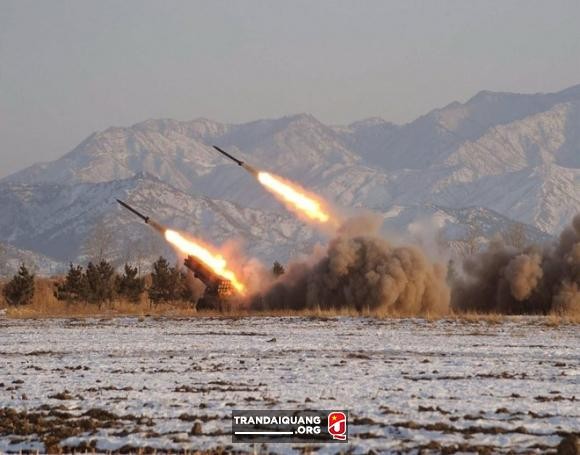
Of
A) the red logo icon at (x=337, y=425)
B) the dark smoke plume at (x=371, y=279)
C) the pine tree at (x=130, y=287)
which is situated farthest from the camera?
the pine tree at (x=130, y=287)

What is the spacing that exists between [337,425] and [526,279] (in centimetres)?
3599

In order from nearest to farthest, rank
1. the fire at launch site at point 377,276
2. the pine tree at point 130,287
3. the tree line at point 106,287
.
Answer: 1. the fire at launch site at point 377,276
2. the tree line at point 106,287
3. the pine tree at point 130,287

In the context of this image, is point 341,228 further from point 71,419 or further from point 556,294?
point 71,419

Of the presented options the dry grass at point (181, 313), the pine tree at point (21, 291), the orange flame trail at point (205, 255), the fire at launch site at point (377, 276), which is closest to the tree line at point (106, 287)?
the pine tree at point (21, 291)

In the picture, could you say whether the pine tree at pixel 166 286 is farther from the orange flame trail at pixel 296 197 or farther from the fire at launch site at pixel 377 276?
the orange flame trail at pixel 296 197

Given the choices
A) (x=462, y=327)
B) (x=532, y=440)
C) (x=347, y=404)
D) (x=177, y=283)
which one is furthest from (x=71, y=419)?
(x=177, y=283)

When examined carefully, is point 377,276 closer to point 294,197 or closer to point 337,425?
point 294,197

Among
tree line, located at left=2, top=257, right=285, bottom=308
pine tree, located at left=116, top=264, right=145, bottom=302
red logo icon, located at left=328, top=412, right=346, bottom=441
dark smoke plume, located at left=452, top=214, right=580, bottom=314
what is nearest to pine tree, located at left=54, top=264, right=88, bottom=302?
tree line, located at left=2, top=257, right=285, bottom=308

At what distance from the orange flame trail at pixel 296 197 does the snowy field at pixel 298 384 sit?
1320cm

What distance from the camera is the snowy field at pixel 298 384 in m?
19.2

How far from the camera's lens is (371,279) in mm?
54000

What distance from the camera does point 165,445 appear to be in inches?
727

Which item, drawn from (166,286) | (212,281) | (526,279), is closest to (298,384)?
(526,279)

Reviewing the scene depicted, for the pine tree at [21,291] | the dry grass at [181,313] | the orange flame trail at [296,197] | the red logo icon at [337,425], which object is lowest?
the red logo icon at [337,425]
